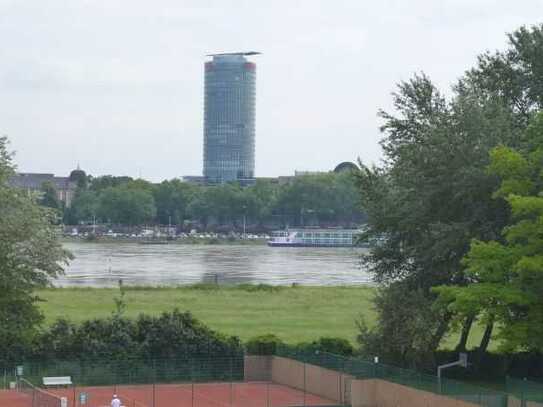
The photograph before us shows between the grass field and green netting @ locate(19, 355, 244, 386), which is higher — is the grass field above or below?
above

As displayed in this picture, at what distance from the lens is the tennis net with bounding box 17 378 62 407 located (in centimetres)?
3794

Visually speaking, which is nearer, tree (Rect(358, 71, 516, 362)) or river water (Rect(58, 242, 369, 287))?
tree (Rect(358, 71, 516, 362))

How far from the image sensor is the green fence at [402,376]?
3547cm

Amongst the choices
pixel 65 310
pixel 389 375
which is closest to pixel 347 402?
pixel 389 375

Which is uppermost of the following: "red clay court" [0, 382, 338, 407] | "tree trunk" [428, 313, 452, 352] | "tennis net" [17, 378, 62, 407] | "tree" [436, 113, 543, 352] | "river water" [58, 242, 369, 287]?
"tree" [436, 113, 543, 352]

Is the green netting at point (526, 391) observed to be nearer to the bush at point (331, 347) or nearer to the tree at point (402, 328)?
the tree at point (402, 328)

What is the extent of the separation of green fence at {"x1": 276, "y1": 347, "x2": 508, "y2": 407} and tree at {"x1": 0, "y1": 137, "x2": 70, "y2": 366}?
32.5 ft

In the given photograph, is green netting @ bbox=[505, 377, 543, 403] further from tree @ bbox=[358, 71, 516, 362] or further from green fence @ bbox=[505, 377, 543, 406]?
tree @ bbox=[358, 71, 516, 362]

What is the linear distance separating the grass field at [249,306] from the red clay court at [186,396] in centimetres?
1240

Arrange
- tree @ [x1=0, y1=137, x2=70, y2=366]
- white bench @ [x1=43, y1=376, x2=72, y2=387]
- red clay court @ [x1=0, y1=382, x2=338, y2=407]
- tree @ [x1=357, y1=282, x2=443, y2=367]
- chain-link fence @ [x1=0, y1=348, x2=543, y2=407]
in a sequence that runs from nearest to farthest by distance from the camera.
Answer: chain-link fence @ [x1=0, y1=348, x2=543, y2=407]
red clay court @ [x1=0, y1=382, x2=338, y2=407]
white bench @ [x1=43, y1=376, x2=72, y2=387]
tree @ [x1=357, y1=282, x2=443, y2=367]
tree @ [x1=0, y1=137, x2=70, y2=366]

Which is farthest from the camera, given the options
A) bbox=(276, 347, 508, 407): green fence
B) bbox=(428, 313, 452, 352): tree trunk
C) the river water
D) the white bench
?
the river water

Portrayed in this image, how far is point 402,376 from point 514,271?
5.68 m

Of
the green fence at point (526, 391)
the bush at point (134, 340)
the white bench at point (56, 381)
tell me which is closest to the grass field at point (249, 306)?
the bush at point (134, 340)

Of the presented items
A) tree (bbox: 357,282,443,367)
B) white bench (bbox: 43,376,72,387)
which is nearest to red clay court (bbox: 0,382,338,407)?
white bench (bbox: 43,376,72,387)
